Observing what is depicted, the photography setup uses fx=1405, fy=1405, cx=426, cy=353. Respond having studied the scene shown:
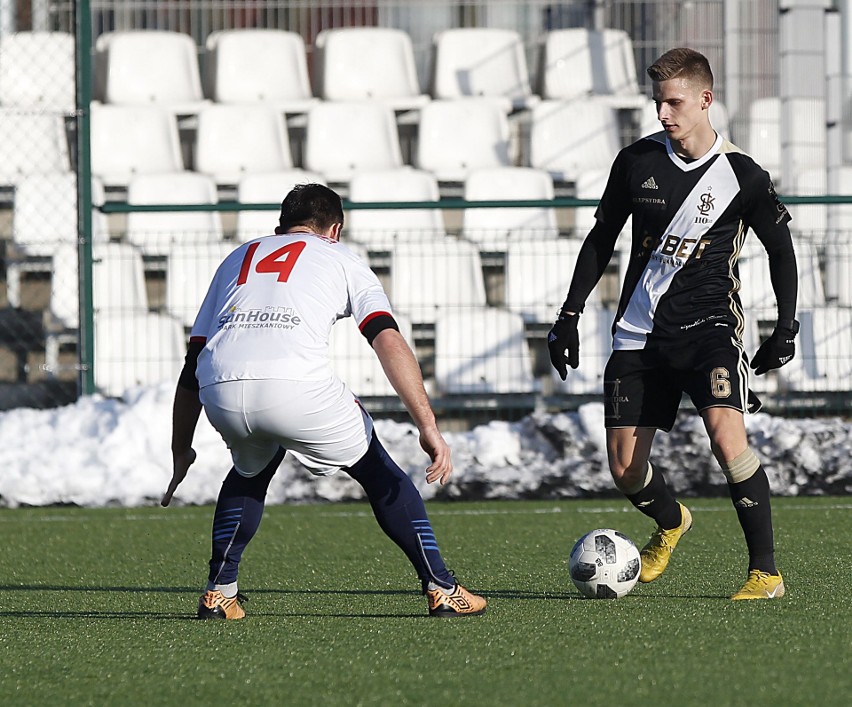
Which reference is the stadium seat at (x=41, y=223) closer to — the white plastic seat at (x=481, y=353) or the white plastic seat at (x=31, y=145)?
the white plastic seat at (x=31, y=145)

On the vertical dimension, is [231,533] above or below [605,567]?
above

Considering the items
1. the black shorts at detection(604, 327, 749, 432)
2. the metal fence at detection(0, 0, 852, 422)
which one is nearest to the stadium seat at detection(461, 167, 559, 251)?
the metal fence at detection(0, 0, 852, 422)

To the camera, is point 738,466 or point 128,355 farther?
point 128,355

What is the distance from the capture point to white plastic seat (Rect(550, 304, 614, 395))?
32.6 ft

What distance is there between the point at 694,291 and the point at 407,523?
1335 millimetres

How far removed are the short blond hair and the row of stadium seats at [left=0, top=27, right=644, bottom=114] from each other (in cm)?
816

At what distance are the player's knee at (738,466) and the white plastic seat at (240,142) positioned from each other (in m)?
8.03

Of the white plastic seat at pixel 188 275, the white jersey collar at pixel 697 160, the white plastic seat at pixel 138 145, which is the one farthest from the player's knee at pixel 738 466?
the white plastic seat at pixel 138 145

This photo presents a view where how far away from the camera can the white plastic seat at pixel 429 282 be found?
398 inches

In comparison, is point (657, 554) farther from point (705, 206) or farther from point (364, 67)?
point (364, 67)

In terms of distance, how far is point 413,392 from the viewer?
4.06 m

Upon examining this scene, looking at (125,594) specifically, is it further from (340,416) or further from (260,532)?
(260,532)

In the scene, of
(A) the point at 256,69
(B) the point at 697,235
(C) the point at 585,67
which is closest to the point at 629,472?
(B) the point at 697,235

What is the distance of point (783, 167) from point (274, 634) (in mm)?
9198
